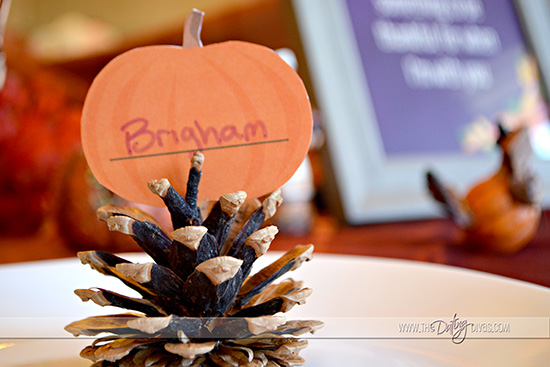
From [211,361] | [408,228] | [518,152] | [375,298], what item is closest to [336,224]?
[408,228]

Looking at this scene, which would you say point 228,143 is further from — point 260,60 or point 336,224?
point 336,224

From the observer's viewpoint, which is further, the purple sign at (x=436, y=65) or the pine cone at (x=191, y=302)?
the purple sign at (x=436, y=65)

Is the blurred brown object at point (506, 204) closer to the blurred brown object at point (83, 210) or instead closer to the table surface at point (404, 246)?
the table surface at point (404, 246)

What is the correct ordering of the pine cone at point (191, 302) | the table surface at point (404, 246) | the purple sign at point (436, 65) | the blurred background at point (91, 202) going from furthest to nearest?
the purple sign at point (436, 65) < the blurred background at point (91, 202) < the table surface at point (404, 246) < the pine cone at point (191, 302)

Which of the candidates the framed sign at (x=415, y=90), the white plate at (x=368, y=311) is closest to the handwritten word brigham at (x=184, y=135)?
the white plate at (x=368, y=311)

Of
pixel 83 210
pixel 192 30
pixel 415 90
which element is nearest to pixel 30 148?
pixel 83 210
